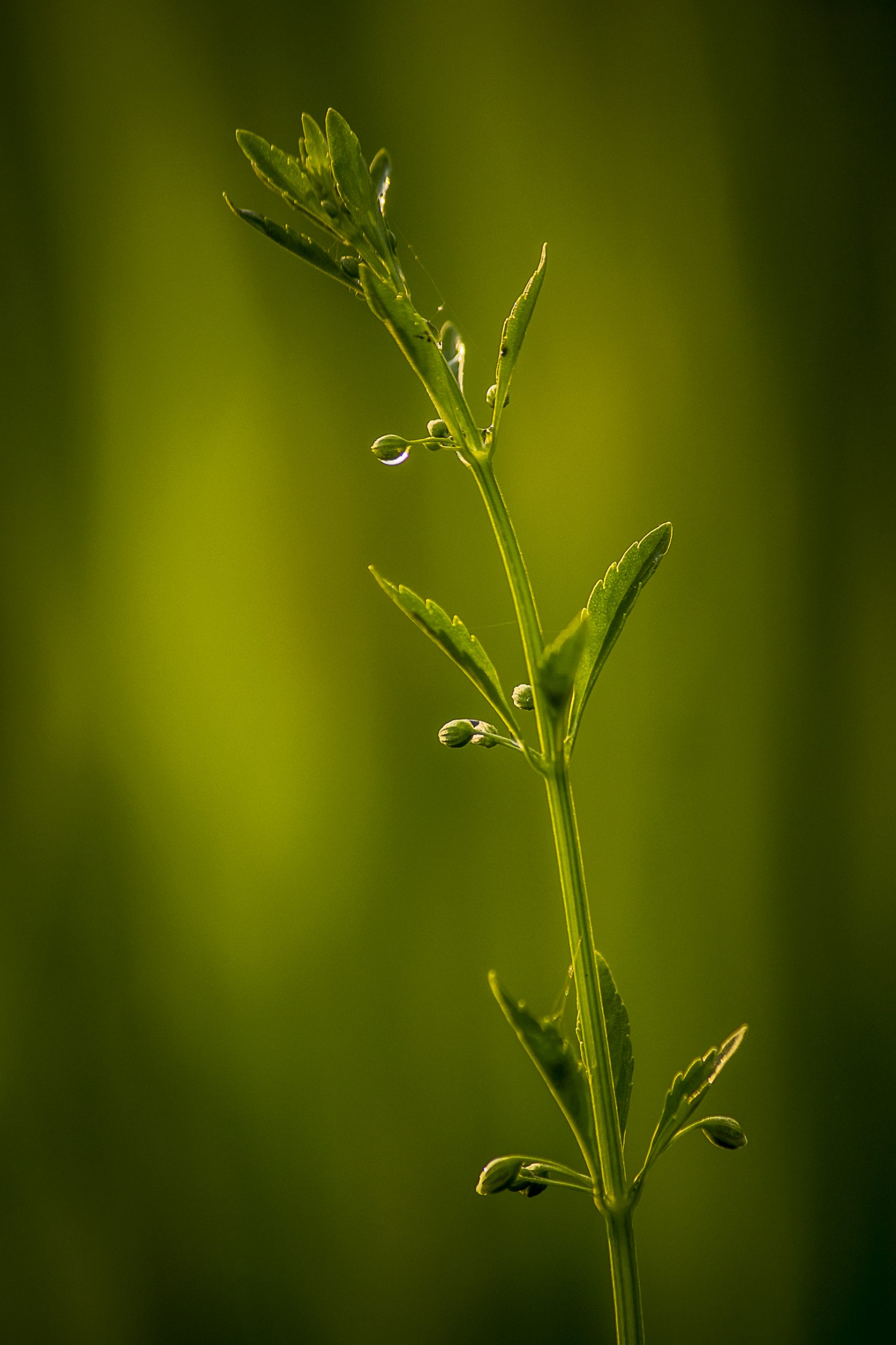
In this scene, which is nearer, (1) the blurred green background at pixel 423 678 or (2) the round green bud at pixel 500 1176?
(2) the round green bud at pixel 500 1176

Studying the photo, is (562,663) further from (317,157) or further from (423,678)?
(423,678)

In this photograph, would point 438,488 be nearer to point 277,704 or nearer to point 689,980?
point 277,704

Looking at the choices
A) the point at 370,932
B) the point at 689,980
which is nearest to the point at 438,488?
the point at 370,932

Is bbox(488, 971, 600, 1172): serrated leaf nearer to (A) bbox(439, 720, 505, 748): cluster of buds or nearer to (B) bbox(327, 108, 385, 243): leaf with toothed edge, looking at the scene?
(A) bbox(439, 720, 505, 748): cluster of buds

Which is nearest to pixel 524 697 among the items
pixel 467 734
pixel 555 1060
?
pixel 467 734

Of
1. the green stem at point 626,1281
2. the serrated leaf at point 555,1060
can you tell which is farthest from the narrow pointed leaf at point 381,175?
the green stem at point 626,1281

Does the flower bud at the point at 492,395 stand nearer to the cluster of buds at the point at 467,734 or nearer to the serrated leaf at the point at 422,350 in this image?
the serrated leaf at the point at 422,350

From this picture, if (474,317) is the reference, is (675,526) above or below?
below
